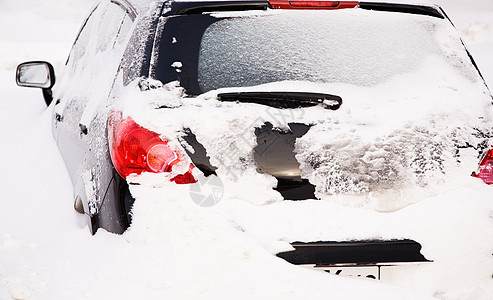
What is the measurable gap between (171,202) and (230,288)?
396 millimetres

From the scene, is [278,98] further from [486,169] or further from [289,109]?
[486,169]

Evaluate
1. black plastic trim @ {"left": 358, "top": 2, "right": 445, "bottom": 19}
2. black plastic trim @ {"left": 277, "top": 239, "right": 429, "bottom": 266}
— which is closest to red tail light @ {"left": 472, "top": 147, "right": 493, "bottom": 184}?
black plastic trim @ {"left": 277, "top": 239, "right": 429, "bottom": 266}

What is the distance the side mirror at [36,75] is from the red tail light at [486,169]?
3.05 metres

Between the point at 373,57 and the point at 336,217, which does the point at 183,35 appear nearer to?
the point at 373,57

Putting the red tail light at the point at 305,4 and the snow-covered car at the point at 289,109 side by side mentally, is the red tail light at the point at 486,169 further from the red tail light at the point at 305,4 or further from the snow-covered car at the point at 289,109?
the red tail light at the point at 305,4

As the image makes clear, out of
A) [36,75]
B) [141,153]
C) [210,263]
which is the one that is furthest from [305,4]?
[36,75]

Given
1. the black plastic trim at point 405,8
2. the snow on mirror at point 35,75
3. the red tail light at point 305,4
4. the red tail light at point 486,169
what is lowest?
the snow on mirror at point 35,75

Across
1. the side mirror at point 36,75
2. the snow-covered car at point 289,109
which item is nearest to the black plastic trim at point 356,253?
the snow-covered car at point 289,109

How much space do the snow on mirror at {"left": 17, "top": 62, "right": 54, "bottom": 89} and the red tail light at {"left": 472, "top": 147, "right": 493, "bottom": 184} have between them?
120 inches

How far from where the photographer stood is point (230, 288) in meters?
2.16

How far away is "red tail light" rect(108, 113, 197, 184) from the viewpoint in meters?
2.30

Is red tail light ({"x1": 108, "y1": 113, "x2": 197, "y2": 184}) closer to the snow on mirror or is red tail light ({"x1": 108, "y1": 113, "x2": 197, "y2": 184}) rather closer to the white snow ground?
the white snow ground

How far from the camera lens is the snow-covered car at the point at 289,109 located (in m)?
2.29

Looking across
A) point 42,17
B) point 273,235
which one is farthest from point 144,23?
point 42,17
